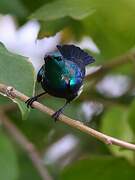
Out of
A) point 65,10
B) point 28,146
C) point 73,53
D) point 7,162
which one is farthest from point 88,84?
point 73,53

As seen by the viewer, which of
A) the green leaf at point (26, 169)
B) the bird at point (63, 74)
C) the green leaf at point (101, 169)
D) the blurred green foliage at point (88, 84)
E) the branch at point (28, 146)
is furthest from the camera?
the green leaf at point (26, 169)

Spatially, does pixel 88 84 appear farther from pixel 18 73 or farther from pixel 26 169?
pixel 18 73

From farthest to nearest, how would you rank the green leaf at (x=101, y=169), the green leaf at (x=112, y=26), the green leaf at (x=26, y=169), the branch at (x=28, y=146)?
the green leaf at (x=26, y=169), the branch at (x=28, y=146), the green leaf at (x=101, y=169), the green leaf at (x=112, y=26)

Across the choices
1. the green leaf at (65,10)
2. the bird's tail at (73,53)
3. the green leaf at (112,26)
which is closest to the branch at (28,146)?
the green leaf at (112,26)

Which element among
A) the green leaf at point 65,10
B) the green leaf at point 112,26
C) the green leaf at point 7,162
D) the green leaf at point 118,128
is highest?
the green leaf at point 65,10

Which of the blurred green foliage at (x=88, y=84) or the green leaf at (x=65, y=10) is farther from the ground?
the green leaf at (x=65, y=10)

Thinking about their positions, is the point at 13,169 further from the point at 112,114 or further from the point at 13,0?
the point at 13,0

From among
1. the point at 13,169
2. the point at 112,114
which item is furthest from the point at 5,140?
the point at 112,114

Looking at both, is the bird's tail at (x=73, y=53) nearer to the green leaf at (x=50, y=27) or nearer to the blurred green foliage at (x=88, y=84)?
the blurred green foliage at (x=88, y=84)
